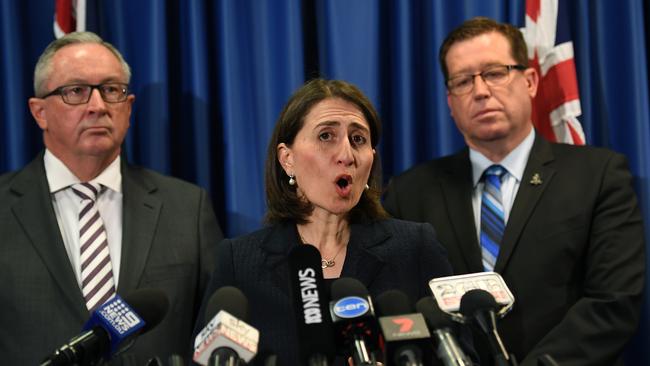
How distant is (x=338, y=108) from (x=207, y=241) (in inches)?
44.4

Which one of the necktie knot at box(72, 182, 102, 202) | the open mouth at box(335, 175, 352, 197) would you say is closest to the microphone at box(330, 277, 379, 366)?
the open mouth at box(335, 175, 352, 197)

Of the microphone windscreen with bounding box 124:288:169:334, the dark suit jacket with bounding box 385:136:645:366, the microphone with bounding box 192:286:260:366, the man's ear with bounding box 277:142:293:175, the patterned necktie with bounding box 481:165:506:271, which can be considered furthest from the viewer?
the patterned necktie with bounding box 481:165:506:271

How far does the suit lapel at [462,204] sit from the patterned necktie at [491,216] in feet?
0.13

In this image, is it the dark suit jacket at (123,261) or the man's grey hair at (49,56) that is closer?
the dark suit jacket at (123,261)

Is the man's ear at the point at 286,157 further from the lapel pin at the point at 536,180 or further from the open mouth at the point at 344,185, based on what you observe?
the lapel pin at the point at 536,180

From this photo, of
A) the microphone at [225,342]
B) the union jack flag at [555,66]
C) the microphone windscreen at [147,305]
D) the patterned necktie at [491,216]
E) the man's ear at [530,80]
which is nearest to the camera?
the microphone at [225,342]

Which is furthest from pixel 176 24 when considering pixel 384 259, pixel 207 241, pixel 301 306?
pixel 301 306

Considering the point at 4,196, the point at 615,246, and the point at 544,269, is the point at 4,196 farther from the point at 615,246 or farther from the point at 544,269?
the point at 615,246

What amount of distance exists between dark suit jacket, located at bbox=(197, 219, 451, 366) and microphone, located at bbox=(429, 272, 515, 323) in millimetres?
735

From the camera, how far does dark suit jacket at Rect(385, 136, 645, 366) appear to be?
3145mm

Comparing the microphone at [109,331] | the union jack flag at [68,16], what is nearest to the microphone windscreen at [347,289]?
the microphone at [109,331]

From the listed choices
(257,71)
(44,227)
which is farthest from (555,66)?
(44,227)

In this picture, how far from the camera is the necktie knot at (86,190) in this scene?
3473mm

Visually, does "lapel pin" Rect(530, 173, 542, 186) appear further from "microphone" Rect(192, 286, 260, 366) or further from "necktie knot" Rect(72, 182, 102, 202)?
"microphone" Rect(192, 286, 260, 366)
